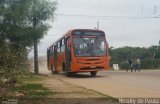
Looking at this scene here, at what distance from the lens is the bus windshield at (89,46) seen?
2655 cm

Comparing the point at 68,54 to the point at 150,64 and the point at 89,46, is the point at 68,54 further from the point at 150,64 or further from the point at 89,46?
the point at 150,64

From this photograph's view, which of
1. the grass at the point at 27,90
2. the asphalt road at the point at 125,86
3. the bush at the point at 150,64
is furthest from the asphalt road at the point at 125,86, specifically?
the bush at the point at 150,64

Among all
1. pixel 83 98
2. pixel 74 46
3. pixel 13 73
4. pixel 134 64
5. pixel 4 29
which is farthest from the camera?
pixel 134 64

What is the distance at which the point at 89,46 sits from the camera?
→ 26.6 meters

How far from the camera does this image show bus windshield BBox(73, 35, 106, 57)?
26.5m

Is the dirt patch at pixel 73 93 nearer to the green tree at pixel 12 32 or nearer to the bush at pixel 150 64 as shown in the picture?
the green tree at pixel 12 32

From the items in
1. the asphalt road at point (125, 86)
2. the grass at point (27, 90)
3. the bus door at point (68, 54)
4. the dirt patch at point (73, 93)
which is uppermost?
the bus door at point (68, 54)

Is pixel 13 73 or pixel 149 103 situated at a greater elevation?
pixel 13 73

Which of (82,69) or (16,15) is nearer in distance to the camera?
(16,15)

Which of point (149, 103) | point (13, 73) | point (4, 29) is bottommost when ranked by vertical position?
point (149, 103)

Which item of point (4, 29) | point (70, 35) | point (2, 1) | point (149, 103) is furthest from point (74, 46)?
point (149, 103)

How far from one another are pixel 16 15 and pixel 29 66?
11.5 ft

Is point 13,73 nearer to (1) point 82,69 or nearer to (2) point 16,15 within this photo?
(2) point 16,15

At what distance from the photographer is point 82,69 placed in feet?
87.4
